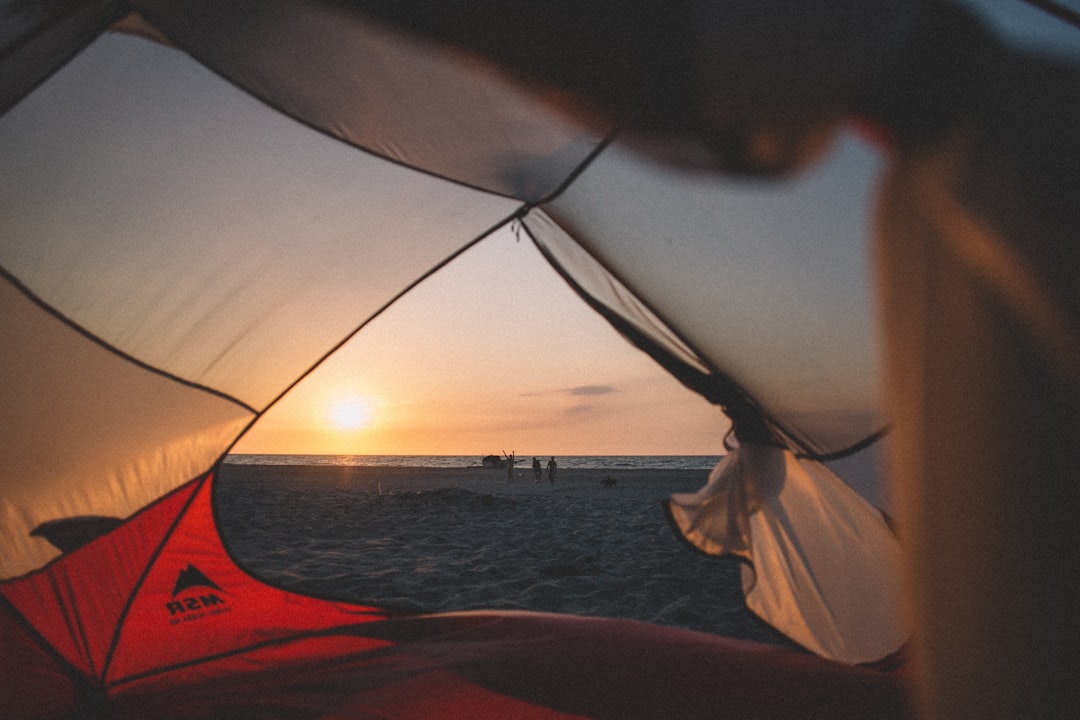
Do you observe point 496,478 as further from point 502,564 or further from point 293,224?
point 293,224

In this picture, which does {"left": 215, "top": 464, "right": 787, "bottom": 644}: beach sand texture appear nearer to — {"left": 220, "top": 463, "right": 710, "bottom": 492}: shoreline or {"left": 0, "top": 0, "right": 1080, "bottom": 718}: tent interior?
{"left": 0, "top": 0, "right": 1080, "bottom": 718}: tent interior

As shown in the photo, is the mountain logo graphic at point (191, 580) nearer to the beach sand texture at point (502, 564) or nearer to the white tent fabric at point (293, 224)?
the beach sand texture at point (502, 564)

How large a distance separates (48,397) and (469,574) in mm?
2604

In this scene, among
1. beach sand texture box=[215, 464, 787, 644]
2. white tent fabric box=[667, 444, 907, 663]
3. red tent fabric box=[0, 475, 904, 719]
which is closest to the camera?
red tent fabric box=[0, 475, 904, 719]

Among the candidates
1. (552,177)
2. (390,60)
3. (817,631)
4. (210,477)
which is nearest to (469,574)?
(210,477)

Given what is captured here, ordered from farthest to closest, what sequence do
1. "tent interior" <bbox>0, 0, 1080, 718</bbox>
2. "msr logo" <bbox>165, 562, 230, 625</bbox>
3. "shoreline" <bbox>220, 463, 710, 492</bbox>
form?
"shoreline" <bbox>220, 463, 710, 492</bbox> < "msr logo" <bbox>165, 562, 230, 625</bbox> < "tent interior" <bbox>0, 0, 1080, 718</bbox>

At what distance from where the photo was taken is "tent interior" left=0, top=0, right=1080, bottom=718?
2.32 ft

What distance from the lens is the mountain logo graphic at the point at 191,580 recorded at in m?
2.26

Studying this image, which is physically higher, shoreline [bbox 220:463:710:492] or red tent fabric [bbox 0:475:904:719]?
shoreline [bbox 220:463:710:492]

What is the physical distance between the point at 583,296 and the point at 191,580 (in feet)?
6.07

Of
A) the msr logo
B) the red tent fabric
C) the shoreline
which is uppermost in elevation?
the shoreline

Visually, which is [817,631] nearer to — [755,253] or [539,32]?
[755,253]

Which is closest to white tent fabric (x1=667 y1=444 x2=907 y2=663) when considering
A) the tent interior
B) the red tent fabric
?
the tent interior

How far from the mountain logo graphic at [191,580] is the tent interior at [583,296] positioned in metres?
0.01
